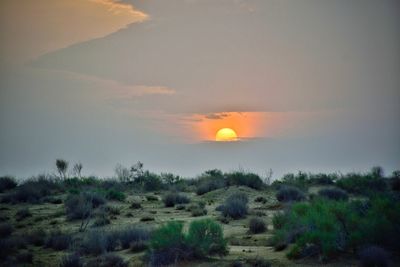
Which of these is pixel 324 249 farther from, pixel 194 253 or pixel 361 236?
pixel 194 253

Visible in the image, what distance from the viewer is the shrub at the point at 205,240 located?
18052mm

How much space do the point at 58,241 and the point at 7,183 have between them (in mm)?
27127

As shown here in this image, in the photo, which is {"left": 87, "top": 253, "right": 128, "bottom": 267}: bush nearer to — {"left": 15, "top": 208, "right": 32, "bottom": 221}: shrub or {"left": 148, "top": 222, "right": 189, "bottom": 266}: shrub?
{"left": 148, "top": 222, "right": 189, "bottom": 266}: shrub

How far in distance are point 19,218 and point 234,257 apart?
16.1 m

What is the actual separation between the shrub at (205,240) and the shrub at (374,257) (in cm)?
461

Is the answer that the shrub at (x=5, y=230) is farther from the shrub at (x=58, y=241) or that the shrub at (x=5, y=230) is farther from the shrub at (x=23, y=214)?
the shrub at (x=23, y=214)

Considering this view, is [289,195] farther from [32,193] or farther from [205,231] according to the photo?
[32,193]

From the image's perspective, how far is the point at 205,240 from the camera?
18.2 m

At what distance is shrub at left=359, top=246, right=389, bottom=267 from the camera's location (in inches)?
608

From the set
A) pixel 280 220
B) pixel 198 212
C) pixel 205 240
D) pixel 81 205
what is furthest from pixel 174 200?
pixel 205 240

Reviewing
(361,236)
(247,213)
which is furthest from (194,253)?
(247,213)

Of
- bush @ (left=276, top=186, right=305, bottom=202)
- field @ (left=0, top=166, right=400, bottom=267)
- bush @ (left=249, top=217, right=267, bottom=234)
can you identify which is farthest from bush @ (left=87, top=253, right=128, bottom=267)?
bush @ (left=276, top=186, right=305, bottom=202)

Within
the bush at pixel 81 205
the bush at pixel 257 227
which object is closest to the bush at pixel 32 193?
the bush at pixel 81 205

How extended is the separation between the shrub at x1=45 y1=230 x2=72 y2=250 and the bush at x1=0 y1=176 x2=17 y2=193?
25.1 m
